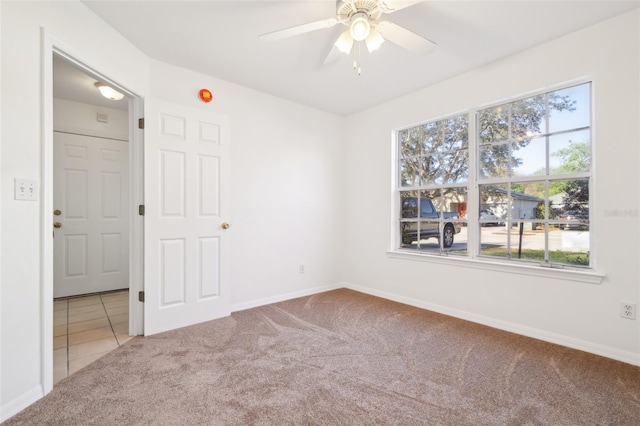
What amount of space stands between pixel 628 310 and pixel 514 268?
0.74m

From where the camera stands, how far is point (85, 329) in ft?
9.20

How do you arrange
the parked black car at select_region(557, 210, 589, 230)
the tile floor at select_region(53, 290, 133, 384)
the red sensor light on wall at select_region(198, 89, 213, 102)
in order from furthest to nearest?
1. the red sensor light on wall at select_region(198, 89, 213, 102)
2. the parked black car at select_region(557, 210, 589, 230)
3. the tile floor at select_region(53, 290, 133, 384)

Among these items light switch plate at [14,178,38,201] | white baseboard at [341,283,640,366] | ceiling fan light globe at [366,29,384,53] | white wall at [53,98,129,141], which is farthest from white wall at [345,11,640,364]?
white wall at [53,98,129,141]

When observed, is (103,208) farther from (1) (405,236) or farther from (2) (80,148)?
(1) (405,236)

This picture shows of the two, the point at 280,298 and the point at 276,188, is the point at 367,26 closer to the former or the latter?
the point at 276,188

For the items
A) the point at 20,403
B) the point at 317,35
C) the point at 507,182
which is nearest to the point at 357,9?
the point at 317,35

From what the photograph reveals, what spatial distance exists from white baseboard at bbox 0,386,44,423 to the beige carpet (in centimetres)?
4

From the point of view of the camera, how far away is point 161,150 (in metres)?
2.74

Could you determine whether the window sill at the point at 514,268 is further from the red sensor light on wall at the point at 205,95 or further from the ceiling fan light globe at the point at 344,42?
the red sensor light on wall at the point at 205,95

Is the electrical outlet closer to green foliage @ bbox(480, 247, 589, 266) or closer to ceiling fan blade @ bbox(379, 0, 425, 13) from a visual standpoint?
green foliage @ bbox(480, 247, 589, 266)

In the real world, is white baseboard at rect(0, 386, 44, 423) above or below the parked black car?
below

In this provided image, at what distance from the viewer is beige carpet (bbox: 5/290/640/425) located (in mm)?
1591

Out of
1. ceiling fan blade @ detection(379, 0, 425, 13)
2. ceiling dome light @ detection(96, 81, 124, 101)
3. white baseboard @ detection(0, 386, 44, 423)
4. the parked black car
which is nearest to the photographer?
white baseboard @ detection(0, 386, 44, 423)

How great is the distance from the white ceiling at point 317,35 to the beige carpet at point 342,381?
2517 millimetres
